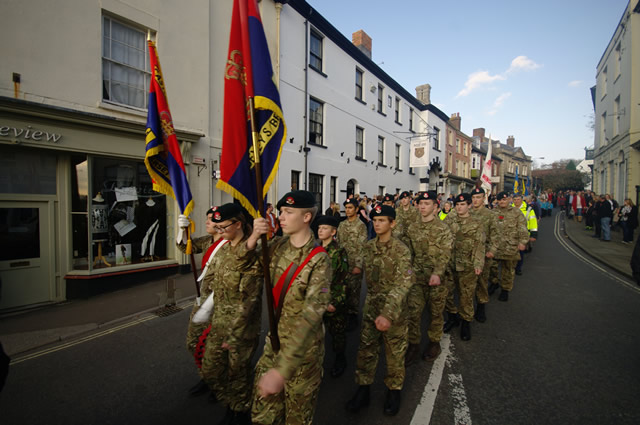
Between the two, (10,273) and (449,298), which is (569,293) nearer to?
(449,298)

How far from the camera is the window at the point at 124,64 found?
7039 millimetres

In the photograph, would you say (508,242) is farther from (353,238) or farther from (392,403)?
(392,403)

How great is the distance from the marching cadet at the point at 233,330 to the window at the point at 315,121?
36.4 feet

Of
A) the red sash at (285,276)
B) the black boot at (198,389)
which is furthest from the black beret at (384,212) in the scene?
the black boot at (198,389)

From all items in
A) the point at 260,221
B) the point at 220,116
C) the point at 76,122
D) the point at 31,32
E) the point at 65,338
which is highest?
the point at 31,32

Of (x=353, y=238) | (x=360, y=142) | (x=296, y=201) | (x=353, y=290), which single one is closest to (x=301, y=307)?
(x=296, y=201)

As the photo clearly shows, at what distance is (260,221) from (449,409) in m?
2.68

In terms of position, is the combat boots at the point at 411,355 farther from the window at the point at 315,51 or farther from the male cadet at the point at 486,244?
the window at the point at 315,51

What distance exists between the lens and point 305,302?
204cm

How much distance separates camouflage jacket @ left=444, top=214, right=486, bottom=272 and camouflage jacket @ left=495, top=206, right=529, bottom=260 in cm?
163

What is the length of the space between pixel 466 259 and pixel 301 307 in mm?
3655

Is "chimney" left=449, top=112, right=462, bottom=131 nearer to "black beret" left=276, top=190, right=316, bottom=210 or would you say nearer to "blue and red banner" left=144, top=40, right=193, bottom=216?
"blue and red banner" left=144, top=40, right=193, bottom=216

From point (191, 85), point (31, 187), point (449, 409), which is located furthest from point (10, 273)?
point (449, 409)

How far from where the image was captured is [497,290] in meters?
7.15
